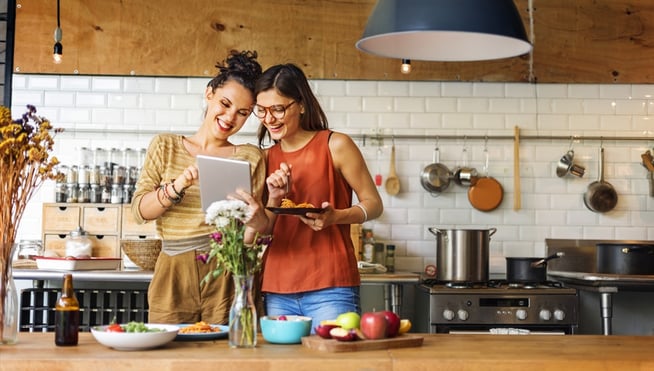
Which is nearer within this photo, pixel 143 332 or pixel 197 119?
pixel 143 332

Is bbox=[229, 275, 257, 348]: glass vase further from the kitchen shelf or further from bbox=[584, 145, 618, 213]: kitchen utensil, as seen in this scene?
bbox=[584, 145, 618, 213]: kitchen utensil

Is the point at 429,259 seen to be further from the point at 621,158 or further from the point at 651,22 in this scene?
the point at 651,22

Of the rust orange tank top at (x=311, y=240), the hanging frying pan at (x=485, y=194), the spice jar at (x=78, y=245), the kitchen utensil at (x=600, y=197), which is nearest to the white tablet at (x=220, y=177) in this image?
the rust orange tank top at (x=311, y=240)

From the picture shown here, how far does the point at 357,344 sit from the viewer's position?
105 inches

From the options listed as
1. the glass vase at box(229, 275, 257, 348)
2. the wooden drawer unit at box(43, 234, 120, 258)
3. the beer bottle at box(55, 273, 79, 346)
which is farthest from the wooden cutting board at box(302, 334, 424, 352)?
the wooden drawer unit at box(43, 234, 120, 258)

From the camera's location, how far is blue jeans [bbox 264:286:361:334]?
3.19 m

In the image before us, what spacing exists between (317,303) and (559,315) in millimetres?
2448

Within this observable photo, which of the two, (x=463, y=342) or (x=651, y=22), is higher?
Answer: (x=651, y=22)

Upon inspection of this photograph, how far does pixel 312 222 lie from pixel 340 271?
24 centimetres

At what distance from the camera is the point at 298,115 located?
3338 millimetres

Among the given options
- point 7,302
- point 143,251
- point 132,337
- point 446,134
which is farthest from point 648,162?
point 7,302

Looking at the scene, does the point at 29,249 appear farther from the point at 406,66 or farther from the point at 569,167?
the point at 569,167

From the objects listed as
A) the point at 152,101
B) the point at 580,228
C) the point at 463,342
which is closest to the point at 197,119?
the point at 152,101

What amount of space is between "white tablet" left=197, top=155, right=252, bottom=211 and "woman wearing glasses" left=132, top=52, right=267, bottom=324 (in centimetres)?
17
